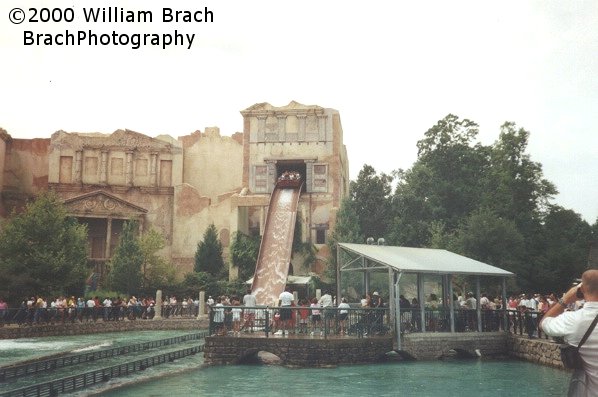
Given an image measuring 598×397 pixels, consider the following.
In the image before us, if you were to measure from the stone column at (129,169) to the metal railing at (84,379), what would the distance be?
111 ft

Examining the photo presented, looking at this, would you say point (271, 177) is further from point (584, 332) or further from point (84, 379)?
point (584, 332)

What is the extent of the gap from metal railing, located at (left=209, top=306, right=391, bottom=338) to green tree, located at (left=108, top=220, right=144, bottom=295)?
2413 cm

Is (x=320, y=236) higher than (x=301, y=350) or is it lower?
higher

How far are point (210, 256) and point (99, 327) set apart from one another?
58.3ft

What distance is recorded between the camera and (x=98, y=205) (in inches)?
1988

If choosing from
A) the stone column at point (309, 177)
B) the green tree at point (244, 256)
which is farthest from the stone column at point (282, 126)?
the green tree at point (244, 256)

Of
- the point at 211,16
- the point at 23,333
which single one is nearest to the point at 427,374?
the point at 211,16

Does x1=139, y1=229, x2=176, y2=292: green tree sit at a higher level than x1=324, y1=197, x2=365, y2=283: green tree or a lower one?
lower

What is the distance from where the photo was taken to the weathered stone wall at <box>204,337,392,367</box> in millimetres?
19172

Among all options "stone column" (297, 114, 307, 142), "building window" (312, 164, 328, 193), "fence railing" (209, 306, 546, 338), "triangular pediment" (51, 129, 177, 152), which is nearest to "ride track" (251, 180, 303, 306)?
"building window" (312, 164, 328, 193)

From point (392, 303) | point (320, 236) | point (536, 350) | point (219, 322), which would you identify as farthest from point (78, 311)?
point (536, 350)

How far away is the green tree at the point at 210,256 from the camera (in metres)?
48.9

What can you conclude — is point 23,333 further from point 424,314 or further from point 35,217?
point 424,314

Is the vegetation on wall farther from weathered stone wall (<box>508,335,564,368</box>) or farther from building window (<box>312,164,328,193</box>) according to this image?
→ weathered stone wall (<box>508,335,564,368</box>)
